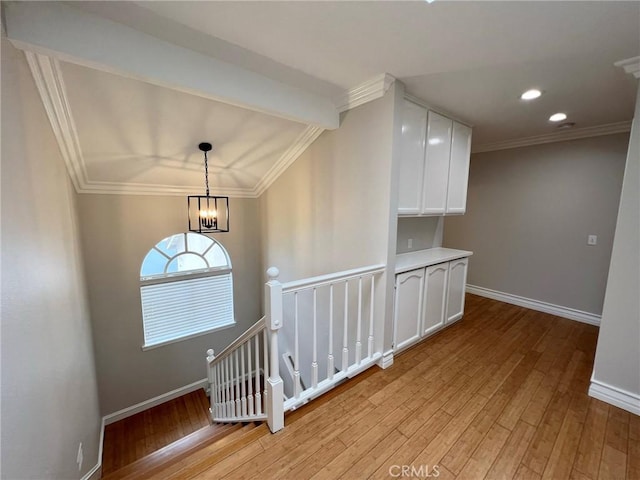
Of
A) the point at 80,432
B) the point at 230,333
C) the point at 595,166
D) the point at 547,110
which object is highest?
the point at 547,110

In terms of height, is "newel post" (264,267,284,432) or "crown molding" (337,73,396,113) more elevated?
"crown molding" (337,73,396,113)

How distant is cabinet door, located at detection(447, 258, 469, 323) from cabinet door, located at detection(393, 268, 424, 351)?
1.91 ft

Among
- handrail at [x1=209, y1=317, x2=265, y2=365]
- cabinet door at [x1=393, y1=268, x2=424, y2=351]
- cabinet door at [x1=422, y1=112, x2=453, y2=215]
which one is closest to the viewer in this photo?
handrail at [x1=209, y1=317, x2=265, y2=365]

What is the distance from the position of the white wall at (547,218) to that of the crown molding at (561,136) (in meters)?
0.06

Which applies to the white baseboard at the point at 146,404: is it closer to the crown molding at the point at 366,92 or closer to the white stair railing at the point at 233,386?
the white stair railing at the point at 233,386

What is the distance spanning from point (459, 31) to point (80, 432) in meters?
3.78

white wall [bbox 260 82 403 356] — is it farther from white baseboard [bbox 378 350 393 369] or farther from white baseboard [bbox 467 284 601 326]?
white baseboard [bbox 467 284 601 326]

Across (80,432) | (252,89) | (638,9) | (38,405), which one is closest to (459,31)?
(638,9)

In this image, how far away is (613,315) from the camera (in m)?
1.85

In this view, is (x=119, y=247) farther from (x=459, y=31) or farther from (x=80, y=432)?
(x=459, y=31)

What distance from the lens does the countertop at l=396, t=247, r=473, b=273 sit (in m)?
2.44

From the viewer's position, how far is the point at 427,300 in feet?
8.80

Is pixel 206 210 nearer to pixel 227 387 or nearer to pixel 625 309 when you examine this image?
pixel 227 387

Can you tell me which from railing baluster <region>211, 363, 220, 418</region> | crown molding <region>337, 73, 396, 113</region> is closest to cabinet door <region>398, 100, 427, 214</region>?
crown molding <region>337, 73, 396, 113</region>
